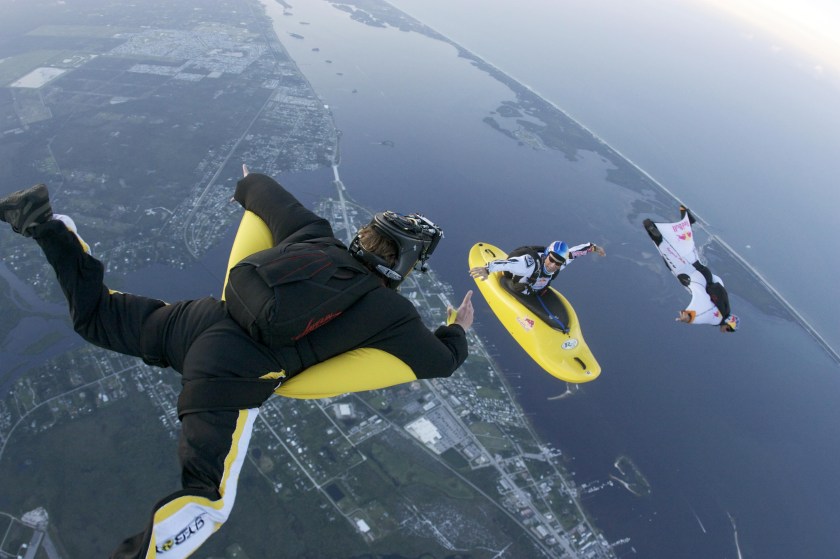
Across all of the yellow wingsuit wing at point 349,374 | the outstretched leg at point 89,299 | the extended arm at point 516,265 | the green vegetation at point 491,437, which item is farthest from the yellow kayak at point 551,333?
the green vegetation at point 491,437

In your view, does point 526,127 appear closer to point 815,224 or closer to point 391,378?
point 815,224

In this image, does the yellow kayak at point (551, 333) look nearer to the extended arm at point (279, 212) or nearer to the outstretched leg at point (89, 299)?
the extended arm at point (279, 212)

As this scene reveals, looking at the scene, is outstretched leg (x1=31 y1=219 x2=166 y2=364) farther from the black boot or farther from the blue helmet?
the blue helmet

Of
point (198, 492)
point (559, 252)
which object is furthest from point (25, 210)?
point (559, 252)

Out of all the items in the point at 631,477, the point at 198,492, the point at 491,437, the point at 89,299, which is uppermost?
the point at 89,299

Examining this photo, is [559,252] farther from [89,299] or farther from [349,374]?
[89,299]

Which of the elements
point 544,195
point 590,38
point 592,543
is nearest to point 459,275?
point 544,195
